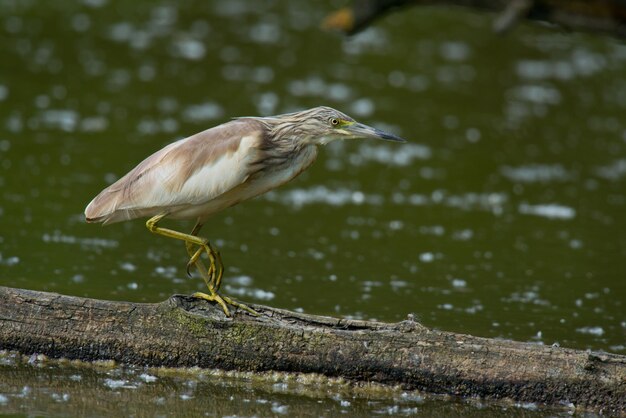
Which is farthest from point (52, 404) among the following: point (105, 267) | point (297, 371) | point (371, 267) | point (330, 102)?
point (330, 102)

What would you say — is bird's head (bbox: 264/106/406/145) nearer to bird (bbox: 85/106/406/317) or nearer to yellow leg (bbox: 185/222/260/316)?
bird (bbox: 85/106/406/317)

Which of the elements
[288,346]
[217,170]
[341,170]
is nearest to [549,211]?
[341,170]

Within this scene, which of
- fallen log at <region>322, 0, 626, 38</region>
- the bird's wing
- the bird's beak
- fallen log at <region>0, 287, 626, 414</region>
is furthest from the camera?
fallen log at <region>322, 0, 626, 38</region>

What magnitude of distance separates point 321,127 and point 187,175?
3.44 feet

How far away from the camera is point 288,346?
7.67 meters

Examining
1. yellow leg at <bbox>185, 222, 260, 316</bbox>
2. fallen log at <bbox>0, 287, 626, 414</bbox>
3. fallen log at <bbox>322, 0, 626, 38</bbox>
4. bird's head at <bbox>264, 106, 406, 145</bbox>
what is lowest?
fallen log at <bbox>0, 287, 626, 414</bbox>

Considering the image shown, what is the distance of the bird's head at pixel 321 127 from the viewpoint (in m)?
8.24

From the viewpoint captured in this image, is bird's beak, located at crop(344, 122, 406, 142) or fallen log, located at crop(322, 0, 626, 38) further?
fallen log, located at crop(322, 0, 626, 38)

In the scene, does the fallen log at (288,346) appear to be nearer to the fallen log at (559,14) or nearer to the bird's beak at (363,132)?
the bird's beak at (363,132)


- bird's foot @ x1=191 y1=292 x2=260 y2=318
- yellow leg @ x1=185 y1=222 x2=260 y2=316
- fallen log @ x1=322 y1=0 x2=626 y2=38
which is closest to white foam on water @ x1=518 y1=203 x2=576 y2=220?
fallen log @ x1=322 y1=0 x2=626 y2=38

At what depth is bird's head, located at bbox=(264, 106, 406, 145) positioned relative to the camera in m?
8.24

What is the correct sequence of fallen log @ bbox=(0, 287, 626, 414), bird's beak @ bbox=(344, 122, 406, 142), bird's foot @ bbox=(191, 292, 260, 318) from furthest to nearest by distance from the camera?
1. bird's beak @ bbox=(344, 122, 406, 142)
2. bird's foot @ bbox=(191, 292, 260, 318)
3. fallen log @ bbox=(0, 287, 626, 414)

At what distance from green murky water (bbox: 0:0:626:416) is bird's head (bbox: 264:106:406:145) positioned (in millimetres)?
1863

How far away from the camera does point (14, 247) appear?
11.1m
